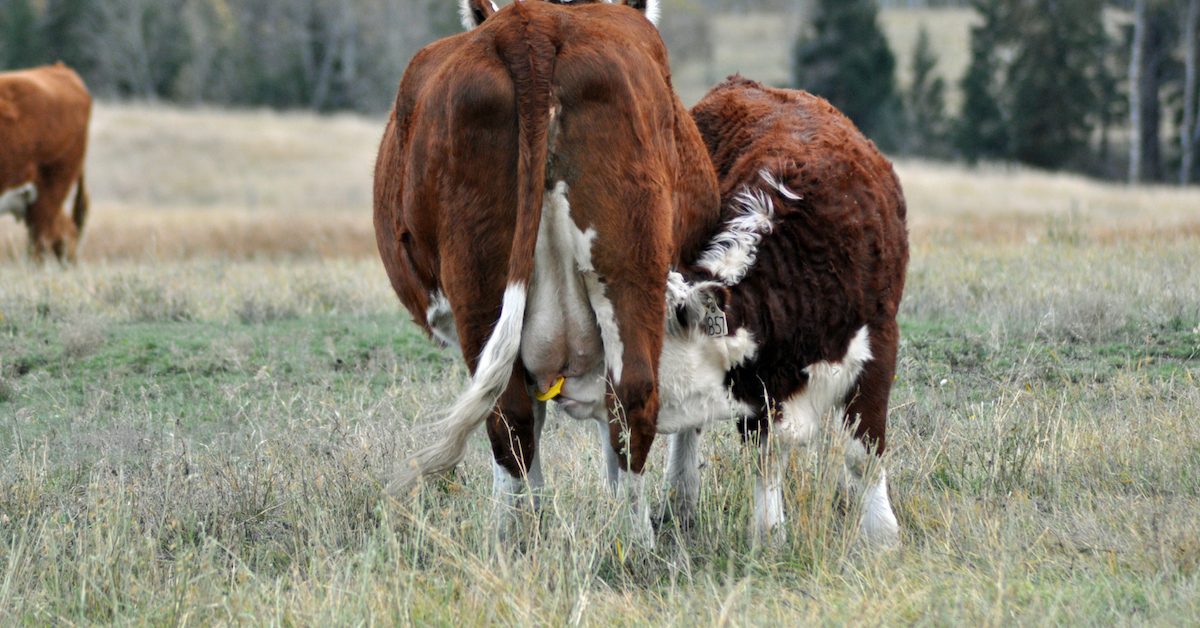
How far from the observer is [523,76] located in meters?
2.98

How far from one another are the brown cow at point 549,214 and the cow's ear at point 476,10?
11.9 inches

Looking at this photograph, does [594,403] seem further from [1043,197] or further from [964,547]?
[1043,197]

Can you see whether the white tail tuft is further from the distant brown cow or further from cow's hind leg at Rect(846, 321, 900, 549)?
the distant brown cow

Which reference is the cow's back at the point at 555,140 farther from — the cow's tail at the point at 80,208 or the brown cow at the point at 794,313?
the cow's tail at the point at 80,208

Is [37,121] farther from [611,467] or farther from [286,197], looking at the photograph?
[286,197]

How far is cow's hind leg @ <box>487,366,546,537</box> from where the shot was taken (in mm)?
3283

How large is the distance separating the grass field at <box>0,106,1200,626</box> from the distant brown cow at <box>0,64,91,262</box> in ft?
7.34

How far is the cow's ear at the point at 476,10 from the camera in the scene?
3525 mm

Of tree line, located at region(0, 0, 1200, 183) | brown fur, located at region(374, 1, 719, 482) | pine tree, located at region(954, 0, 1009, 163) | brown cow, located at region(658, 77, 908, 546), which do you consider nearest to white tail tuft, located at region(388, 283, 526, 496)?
brown fur, located at region(374, 1, 719, 482)

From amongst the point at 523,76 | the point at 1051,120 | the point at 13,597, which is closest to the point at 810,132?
the point at 523,76

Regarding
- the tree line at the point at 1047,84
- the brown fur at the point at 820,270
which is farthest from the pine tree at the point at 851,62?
the brown fur at the point at 820,270

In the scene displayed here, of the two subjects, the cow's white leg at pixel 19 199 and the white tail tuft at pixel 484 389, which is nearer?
the white tail tuft at pixel 484 389

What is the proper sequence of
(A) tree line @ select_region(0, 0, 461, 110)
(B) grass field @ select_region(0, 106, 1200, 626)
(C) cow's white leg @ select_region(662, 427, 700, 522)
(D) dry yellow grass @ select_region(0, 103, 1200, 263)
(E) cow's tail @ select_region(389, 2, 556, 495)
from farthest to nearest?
1. (A) tree line @ select_region(0, 0, 461, 110)
2. (D) dry yellow grass @ select_region(0, 103, 1200, 263)
3. (C) cow's white leg @ select_region(662, 427, 700, 522)
4. (B) grass field @ select_region(0, 106, 1200, 626)
5. (E) cow's tail @ select_region(389, 2, 556, 495)

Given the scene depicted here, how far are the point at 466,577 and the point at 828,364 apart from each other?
154 cm
